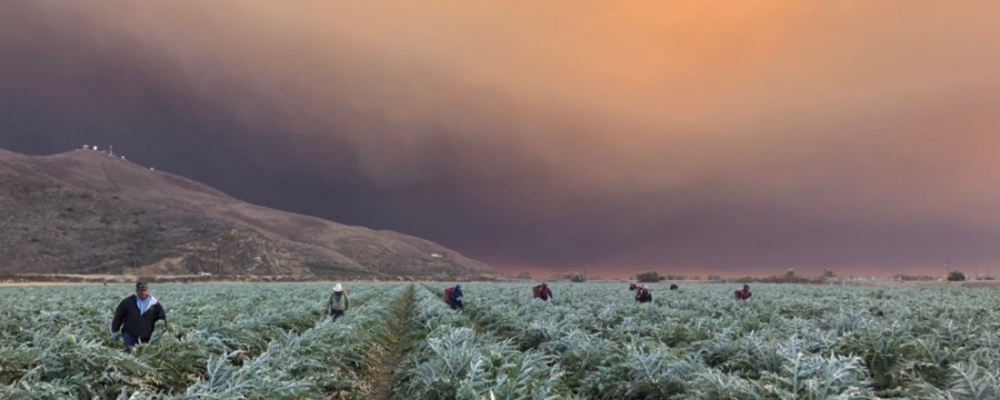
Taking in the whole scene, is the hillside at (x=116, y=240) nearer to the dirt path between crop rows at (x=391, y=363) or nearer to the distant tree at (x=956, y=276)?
the dirt path between crop rows at (x=391, y=363)

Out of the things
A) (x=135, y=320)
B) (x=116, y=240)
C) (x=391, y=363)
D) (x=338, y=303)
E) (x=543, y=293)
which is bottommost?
(x=391, y=363)

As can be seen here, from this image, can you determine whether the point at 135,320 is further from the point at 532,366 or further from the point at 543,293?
the point at 543,293

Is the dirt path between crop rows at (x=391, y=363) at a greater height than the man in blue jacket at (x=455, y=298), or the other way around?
the man in blue jacket at (x=455, y=298)

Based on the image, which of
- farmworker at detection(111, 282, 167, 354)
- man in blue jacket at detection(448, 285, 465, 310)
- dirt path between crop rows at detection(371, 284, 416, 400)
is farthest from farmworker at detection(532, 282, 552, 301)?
farmworker at detection(111, 282, 167, 354)

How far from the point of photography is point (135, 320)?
965 centimetres

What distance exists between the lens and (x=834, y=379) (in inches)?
202

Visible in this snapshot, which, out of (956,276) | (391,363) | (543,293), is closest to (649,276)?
(956,276)

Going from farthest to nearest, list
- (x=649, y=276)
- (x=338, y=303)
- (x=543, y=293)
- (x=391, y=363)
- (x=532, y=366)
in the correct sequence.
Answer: (x=649, y=276) < (x=543, y=293) < (x=338, y=303) < (x=391, y=363) < (x=532, y=366)

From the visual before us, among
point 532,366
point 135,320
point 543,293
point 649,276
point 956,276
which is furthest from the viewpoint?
point 649,276

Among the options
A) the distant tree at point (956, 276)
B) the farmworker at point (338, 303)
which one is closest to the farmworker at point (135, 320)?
the farmworker at point (338, 303)

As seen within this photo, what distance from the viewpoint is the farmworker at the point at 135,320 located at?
9555mm

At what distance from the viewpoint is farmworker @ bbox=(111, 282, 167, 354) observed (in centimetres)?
955

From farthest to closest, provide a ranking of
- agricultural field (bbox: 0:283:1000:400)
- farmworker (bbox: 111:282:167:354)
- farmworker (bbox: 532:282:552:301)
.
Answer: farmworker (bbox: 532:282:552:301), farmworker (bbox: 111:282:167:354), agricultural field (bbox: 0:283:1000:400)

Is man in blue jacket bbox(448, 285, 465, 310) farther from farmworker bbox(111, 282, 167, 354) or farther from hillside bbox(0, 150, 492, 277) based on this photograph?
hillside bbox(0, 150, 492, 277)
